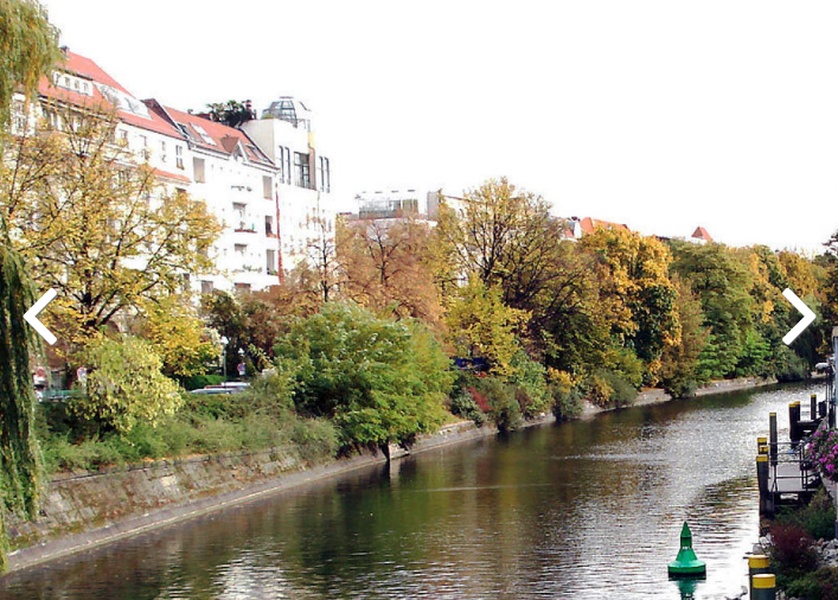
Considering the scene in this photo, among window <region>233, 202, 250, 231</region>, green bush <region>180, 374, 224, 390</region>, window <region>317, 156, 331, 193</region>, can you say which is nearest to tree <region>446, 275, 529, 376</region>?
window <region>233, 202, 250, 231</region>

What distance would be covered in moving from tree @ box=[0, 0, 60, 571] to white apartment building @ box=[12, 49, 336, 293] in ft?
114

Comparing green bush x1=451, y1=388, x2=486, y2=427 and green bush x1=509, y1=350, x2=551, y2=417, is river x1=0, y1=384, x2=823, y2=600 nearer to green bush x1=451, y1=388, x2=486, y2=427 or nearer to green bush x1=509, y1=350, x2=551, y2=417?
green bush x1=451, y1=388, x2=486, y2=427

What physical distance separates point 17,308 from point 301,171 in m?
73.0

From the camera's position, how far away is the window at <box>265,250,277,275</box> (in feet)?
278

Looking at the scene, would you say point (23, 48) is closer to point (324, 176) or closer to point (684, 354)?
point (324, 176)

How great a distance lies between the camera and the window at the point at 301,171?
9344 centimetres

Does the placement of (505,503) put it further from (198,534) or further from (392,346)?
(392,346)

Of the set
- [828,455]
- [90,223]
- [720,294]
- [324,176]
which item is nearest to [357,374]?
[90,223]

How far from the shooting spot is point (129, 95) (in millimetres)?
72125

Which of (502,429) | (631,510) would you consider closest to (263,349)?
(502,429)

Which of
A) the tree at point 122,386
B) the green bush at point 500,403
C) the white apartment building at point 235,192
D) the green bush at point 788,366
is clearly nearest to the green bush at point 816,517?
the tree at point 122,386

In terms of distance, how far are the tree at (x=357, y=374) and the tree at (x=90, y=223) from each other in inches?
393

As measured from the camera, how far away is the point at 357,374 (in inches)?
2083

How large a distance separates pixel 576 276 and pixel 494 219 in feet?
21.8
